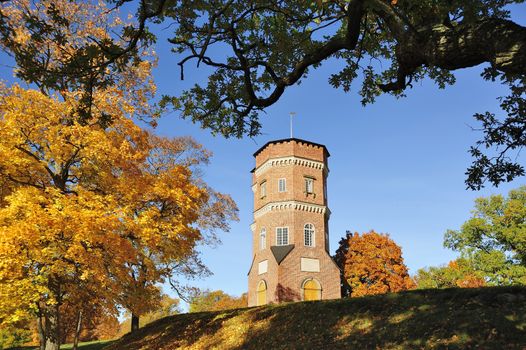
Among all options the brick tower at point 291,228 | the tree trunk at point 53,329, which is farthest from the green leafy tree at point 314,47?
the brick tower at point 291,228

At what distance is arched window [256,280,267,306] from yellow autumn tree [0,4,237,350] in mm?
20358

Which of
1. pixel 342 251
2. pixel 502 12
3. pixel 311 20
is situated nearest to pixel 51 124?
pixel 311 20

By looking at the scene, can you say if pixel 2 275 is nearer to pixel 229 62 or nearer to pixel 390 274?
pixel 229 62

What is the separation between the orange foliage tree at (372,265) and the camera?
45375mm

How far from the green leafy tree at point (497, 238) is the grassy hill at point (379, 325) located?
2733 centimetres

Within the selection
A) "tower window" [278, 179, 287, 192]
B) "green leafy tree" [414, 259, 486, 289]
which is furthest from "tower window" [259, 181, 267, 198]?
"green leafy tree" [414, 259, 486, 289]

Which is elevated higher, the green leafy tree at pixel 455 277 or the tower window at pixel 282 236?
the tower window at pixel 282 236

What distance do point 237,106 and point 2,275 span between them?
8.49m

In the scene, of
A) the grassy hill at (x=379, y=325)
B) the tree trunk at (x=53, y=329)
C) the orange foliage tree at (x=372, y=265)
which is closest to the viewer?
the grassy hill at (x=379, y=325)

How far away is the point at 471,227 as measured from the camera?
42.1 m

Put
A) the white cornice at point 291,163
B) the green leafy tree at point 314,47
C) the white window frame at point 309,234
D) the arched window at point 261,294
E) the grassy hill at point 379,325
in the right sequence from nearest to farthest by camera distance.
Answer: the green leafy tree at point 314,47, the grassy hill at point 379,325, the arched window at point 261,294, the white window frame at point 309,234, the white cornice at point 291,163

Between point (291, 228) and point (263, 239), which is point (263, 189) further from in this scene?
point (291, 228)

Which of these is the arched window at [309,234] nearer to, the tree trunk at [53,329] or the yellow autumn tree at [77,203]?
Answer: the yellow autumn tree at [77,203]

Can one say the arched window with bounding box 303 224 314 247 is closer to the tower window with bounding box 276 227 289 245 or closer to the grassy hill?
the tower window with bounding box 276 227 289 245
